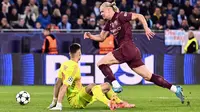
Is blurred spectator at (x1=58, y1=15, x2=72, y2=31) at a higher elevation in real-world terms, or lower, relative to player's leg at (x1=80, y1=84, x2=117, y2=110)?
higher

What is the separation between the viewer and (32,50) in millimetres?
24453

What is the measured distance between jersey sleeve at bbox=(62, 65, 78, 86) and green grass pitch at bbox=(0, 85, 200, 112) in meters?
0.58

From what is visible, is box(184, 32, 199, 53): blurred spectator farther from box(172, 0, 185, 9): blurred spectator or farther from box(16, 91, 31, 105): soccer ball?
box(16, 91, 31, 105): soccer ball

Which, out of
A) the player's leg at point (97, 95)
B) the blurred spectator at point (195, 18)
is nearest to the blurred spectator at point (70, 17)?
the blurred spectator at point (195, 18)

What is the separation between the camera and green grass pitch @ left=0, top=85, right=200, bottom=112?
12891 millimetres

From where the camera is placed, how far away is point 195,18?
28.0m

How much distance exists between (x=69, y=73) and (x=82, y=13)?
14.3 m

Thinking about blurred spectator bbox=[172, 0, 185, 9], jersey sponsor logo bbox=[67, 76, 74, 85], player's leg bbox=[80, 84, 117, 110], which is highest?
blurred spectator bbox=[172, 0, 185, 9]

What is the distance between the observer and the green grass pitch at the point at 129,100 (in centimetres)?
1289

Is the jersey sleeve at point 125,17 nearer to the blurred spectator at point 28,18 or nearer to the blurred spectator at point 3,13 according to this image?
the blurred spectator at point 28,18

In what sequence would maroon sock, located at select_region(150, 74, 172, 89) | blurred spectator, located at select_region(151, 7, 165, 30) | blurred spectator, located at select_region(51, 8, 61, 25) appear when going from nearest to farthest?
maroon sock, located at select_region(150, 74, 172, 89) → blurred spectator, located at select_region(51, 8, 61, 25) → blurred spectator, located at select_region(151, 7, 165, 30)

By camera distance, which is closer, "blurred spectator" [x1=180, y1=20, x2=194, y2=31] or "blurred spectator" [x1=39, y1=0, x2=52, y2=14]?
"blurred spectator" [x1=39, y1=0, x2=52, y2=14]

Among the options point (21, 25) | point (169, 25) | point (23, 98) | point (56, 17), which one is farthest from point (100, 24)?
point (23, 98)

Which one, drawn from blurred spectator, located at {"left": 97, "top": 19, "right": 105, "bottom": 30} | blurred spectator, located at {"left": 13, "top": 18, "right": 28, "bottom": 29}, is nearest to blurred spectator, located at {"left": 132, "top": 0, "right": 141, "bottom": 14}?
blurred spectator, located at {"left": 97, "top": 19, "right": 105, "bottom": 30}
